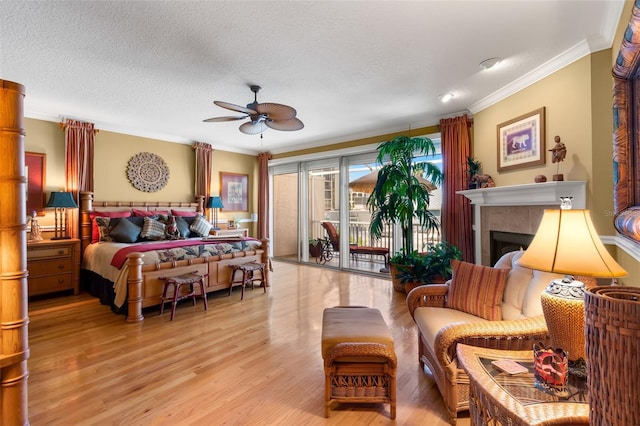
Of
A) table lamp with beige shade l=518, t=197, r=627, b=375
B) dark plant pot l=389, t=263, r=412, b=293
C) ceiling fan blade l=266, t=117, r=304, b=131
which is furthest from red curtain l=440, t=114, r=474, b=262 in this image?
table lamp with beige shade l=518, t=197, r=627, b=375

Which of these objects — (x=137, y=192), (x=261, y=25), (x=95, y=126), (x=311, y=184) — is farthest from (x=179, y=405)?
(x=311, y=184)

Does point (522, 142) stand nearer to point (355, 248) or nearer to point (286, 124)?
point (286, 124)

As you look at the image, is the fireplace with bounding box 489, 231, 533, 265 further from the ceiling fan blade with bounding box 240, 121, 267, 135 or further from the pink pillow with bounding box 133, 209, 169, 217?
the pink pillow with bounding box 133, 209, 169, 217

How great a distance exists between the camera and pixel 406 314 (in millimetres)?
3375

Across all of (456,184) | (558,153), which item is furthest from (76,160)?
(558,153)

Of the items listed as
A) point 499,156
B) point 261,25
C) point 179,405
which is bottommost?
point 179,405

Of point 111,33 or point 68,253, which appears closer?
point 111,33

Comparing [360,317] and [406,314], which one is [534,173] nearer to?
[406,314]

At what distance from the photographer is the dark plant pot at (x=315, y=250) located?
21.9 feet

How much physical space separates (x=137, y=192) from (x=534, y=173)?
5.96m

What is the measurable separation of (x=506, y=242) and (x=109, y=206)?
595cm

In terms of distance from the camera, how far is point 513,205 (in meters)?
3.30

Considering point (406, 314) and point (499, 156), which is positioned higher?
point (499, 156)

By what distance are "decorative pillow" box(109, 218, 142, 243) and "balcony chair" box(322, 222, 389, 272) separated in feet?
11.1
